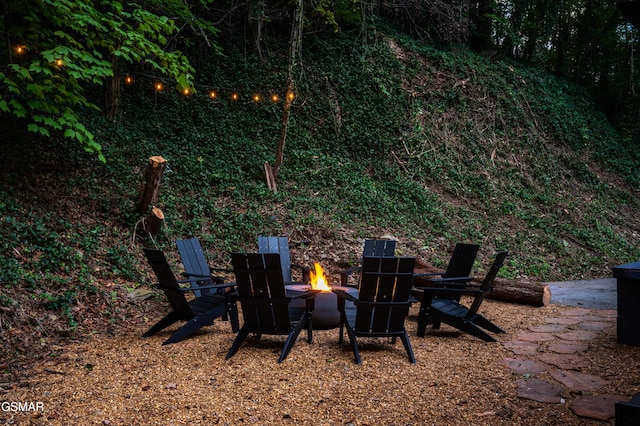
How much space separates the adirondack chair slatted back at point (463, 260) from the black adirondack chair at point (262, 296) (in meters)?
2.56

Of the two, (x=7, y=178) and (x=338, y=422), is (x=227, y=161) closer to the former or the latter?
(x=7, y=178)

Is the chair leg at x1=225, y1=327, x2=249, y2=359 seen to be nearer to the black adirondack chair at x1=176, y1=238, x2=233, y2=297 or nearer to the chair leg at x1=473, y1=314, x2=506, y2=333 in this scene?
the black adirondack chair at x1=176, y1=238, x2=233, y2=297

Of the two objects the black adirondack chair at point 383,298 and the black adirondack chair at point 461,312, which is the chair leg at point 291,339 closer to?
the black adirondack chair at point 383,298

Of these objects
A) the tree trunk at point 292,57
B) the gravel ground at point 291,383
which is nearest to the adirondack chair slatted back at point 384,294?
the gravel ground at point 291,383

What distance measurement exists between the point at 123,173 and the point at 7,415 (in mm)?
6191

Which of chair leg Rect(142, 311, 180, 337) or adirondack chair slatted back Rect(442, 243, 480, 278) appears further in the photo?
adirondack chair slatted back Rect(442, 243, 480, 278)

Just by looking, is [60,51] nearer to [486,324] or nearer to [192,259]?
[192,259]

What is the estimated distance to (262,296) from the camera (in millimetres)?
4211

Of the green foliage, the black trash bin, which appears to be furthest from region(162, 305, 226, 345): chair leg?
the black trash bin

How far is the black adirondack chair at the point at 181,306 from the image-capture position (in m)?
4.48

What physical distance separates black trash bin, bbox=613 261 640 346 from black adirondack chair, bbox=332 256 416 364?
6.58 ft

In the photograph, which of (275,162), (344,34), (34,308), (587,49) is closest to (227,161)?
(275,162)

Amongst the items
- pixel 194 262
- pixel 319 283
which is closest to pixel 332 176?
pixel 319 283

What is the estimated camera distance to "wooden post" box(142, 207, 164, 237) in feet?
23.2
